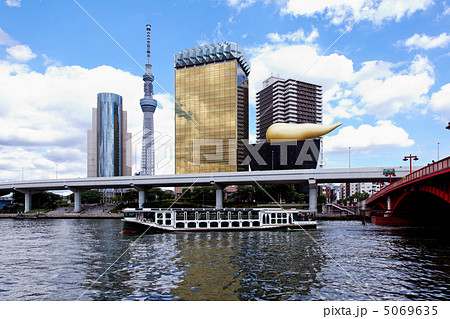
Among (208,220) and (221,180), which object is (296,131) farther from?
(208,220)

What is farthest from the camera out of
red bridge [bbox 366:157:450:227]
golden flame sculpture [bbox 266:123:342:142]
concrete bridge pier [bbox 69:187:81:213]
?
golden flame sculpture [bbox 266:123:342:142]

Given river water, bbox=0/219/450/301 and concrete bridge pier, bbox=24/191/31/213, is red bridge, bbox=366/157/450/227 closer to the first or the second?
river water, bbox=0/219/450/301

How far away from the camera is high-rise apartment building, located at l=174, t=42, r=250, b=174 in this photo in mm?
176375

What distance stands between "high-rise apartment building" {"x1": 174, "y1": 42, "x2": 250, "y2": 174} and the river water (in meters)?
141

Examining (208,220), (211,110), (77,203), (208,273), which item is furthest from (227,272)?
(211,110)

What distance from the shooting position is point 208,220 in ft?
177

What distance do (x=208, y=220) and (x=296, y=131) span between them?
77.7 meters

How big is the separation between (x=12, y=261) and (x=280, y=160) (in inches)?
5414

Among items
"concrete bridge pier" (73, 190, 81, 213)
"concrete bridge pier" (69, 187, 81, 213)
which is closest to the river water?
"concrete bridge pier" (73, 190, 81, 213)

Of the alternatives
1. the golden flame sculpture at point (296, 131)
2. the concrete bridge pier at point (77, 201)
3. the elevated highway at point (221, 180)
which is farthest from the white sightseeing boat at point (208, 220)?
the concrete bridge pier at point (77, 201)

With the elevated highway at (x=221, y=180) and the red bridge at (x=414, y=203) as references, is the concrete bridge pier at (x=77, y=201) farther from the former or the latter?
the red bridge at (x=414, y=203)
